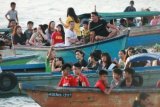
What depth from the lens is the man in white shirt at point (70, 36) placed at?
23984mm

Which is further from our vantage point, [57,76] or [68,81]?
[57,76]

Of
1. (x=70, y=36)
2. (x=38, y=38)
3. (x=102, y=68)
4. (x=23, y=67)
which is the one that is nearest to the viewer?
(x=102, y=68)

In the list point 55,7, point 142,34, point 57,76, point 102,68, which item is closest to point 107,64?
point 102,68

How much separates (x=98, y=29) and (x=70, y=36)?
3.09ft

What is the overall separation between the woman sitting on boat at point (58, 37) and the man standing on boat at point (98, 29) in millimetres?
1004

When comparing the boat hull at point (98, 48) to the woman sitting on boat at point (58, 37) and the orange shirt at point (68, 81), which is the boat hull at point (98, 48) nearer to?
the woman sitting on boat at point (58, 37)

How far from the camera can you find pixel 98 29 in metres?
23.8

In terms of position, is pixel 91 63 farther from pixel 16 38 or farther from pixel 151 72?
pixel 16 38

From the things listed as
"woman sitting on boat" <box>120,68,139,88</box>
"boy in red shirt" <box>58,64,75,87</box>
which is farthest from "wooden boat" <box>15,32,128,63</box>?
"woman sitting on boat" <box>120,68,139,88</box>

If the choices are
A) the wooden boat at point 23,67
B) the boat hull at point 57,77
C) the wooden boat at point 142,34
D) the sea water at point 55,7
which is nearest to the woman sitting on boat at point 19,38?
the wooden boat at point 23,67

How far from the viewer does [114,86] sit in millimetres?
17109

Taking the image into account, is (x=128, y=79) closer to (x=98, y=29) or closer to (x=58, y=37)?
(x=98, y=29)

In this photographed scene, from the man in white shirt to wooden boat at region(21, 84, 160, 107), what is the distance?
6480 millimetres

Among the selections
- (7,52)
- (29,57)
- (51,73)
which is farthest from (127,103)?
(7,52)
